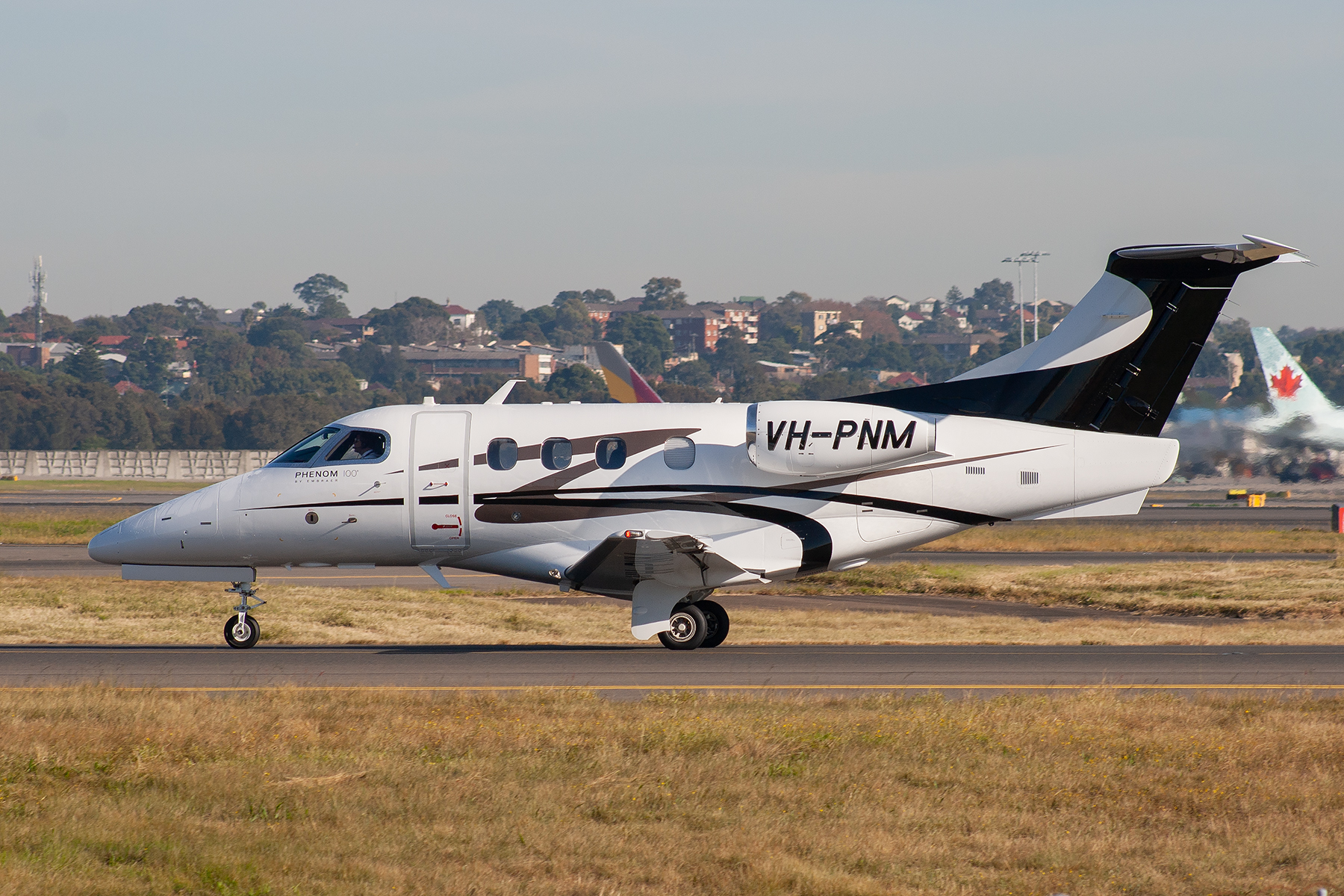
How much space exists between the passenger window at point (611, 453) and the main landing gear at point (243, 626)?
5.39 metres

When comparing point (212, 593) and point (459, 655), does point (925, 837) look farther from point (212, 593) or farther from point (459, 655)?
point (212, 593)

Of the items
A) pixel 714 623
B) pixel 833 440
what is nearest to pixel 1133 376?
pixel 833 440

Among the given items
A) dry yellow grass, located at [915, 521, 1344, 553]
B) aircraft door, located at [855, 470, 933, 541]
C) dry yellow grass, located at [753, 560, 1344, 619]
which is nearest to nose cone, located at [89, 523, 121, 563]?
aircraft door, located at [855, 470, 933, 541]

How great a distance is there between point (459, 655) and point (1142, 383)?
1019 cm

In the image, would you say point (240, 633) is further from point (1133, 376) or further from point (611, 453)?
point (1133, 376)

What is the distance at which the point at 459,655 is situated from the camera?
18.4 m

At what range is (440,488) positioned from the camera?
729 inches

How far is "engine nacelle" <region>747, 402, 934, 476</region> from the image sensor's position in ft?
58.4

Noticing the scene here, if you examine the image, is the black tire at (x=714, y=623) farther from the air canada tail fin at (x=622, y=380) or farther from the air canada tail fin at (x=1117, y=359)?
the air canada tail fin at (x=622, y=380)

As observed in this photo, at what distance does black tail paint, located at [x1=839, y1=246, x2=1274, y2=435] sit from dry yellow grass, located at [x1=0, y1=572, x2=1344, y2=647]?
4075 mm

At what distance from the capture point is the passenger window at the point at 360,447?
61.6ft

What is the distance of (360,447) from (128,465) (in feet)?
303

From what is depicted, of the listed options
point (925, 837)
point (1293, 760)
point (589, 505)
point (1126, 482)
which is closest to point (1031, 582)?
point (1126, 482)

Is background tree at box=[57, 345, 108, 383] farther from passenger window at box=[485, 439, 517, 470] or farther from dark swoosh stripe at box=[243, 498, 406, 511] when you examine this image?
passenger window at box=[485, 439, 517, 470]
